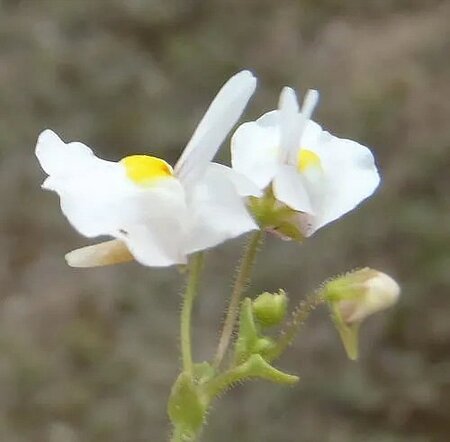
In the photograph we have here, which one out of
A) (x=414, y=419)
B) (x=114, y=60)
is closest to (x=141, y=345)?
(x=414, y=419)

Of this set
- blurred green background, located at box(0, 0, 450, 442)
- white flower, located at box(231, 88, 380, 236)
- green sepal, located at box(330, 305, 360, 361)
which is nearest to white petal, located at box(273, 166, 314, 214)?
white flower, located at box(231, 88, 380, 236)

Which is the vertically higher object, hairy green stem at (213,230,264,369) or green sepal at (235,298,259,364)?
hairy green stem at (213,230,264,369)

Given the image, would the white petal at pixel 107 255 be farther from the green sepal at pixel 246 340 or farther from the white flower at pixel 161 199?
the green sepal at pixel 246 340

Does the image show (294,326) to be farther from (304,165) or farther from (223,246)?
(223,246)

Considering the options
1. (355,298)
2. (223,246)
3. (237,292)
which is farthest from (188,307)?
(223,246)

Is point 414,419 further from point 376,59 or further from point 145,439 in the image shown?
point 376,59

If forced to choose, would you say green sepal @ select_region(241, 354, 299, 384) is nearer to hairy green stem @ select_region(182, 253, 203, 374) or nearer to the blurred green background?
hairy green stem @ select_region(182, 253, 203, 374)

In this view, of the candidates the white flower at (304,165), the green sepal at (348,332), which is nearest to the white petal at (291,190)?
the white flower at (304,165)
